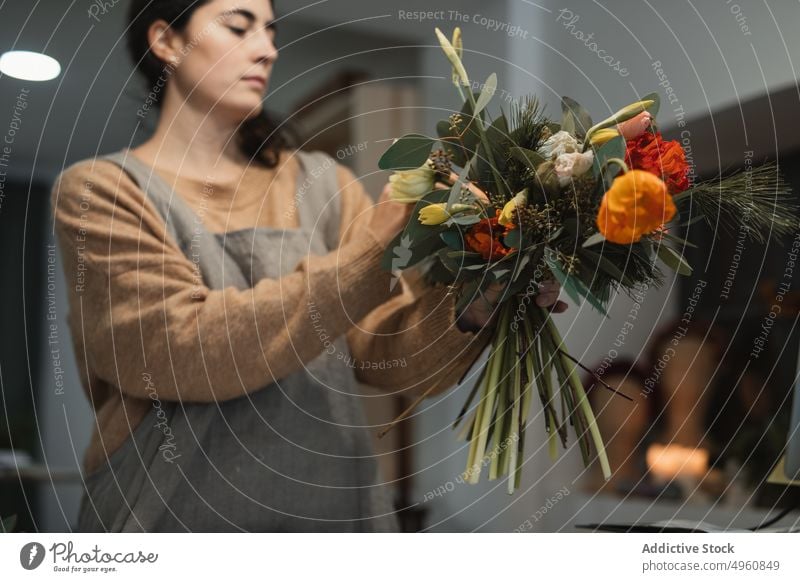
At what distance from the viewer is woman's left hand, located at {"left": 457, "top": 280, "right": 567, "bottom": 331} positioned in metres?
0.61

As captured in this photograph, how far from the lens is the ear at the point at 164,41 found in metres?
0.70

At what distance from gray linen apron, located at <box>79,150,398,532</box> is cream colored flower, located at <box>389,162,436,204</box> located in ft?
0.54

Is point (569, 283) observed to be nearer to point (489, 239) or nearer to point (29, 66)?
point (489, 239)

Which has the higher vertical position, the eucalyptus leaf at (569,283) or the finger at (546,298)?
the eucalyptus leaf at (569,283)

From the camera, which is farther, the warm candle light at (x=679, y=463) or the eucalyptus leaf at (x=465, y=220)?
the warm candle light at (x=679, y=463)

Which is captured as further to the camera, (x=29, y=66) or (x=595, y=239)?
(x=29, y=66)

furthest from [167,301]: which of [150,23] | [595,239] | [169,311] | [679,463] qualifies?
[679,463]

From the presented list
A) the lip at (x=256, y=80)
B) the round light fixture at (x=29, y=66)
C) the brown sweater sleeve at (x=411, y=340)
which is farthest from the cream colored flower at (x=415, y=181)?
the round light fixture at (x=29, y=66)

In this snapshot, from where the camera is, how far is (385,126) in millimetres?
823

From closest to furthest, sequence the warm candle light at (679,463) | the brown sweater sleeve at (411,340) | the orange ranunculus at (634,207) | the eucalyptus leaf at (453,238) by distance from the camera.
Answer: the orange ranunculus at (634,207), the eucalyptus leaf at (453,238), the brown sweater sleeve at (411,340), the warm candle light at (679,463)

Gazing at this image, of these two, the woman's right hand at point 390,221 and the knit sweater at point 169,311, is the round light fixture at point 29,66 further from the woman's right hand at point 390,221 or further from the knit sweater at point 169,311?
the woman's right hand at point 390,221

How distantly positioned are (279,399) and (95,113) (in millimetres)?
305

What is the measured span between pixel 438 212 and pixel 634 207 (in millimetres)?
146

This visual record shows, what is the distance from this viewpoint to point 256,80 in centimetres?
74
